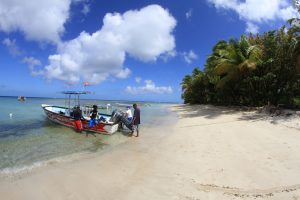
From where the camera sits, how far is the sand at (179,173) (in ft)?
18.7

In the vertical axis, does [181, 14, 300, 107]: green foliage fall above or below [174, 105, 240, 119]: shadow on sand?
above

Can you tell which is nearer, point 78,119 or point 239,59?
point 78,119

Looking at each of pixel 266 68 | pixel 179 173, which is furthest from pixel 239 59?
pixel 179 173

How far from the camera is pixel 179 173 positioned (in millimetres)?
7129

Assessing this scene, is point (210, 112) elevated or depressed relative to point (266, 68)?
depressed

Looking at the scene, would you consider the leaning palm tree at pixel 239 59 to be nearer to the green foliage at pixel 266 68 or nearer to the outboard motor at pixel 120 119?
the green foliage at pixel 266 68

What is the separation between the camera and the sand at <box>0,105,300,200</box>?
18.7 ft

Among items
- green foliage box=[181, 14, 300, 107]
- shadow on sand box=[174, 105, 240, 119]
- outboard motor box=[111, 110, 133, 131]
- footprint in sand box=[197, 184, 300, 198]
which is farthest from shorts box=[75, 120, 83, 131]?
green foliage box=[181, 14, 300, 107]

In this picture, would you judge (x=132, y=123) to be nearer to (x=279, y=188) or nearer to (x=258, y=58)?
(x=279, y=188)

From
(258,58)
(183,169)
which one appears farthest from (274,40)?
(183,169)

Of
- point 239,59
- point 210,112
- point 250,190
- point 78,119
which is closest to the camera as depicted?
point 250,190

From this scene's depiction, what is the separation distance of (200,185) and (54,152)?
20.6ft

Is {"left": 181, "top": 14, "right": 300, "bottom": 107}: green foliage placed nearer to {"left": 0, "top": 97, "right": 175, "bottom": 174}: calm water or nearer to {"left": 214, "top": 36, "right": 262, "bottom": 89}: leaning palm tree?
{"left": 214, "top": 36, "right": 262, "bottom": 89}: leaning palm tree

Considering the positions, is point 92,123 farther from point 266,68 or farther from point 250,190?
point 266,68
